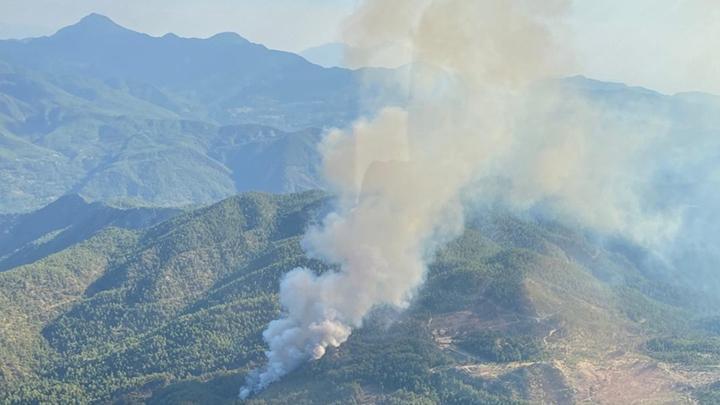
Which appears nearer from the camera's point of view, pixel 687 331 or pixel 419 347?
pixel 419 347

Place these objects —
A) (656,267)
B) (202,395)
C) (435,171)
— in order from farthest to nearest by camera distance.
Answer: (656,267) → (435,171) → (202,395)

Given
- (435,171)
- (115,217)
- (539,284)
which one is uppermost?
(435,171)

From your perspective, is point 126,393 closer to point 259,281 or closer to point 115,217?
point 259,281

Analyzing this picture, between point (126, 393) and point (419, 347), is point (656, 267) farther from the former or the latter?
point (126, 393)

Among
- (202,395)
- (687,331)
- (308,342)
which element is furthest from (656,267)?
(202,395)

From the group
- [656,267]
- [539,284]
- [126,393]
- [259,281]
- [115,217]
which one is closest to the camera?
Answer: [126,393]

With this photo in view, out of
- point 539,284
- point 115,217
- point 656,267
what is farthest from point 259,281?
point 115,217

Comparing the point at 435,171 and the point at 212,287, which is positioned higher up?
the point at 435,171
